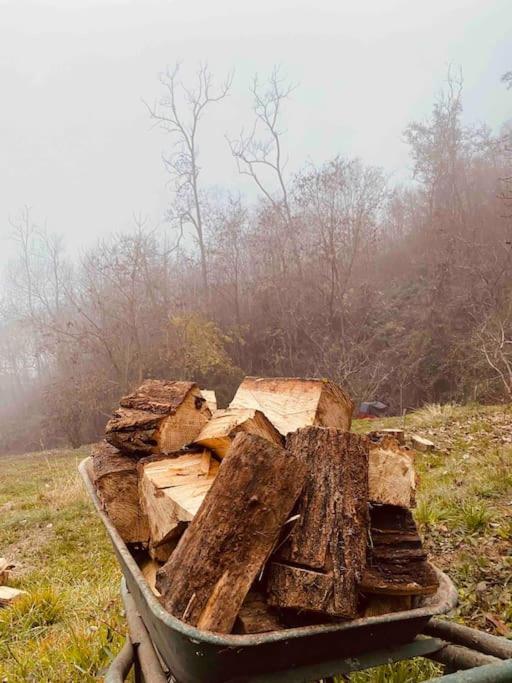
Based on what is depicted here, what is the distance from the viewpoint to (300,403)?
1706 mm

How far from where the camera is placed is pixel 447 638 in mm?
1305

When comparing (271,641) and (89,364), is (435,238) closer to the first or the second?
(89,364)

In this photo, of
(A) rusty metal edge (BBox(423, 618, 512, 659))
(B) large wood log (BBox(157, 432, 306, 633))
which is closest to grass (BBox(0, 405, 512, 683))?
(A) rusty metal edge (BBox(423, 618, 512, 659))

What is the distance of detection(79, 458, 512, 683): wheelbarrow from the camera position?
39.0 inches

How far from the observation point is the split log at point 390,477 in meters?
1.38

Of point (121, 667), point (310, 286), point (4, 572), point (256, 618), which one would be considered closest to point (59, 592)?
point (4, 572)

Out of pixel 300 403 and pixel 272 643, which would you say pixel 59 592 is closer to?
pixel 300 403

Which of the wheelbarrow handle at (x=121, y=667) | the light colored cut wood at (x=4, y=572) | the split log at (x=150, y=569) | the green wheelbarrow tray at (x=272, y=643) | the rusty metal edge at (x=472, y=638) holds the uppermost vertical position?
the green wheelbarrow tray at (x=272, y=643)

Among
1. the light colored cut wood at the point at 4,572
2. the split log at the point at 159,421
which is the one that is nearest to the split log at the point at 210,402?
the split log at the point at 159,421

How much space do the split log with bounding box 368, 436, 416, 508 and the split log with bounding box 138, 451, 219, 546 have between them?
487 mm

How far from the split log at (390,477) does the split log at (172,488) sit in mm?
487

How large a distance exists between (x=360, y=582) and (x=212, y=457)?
75 centimetres

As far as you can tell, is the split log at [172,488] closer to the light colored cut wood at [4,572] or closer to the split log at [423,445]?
the light colored cut wood at [4,572]

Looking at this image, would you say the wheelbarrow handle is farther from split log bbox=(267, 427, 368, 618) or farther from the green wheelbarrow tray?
split log bbox=(267, 427, 368, 618)
